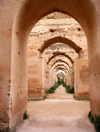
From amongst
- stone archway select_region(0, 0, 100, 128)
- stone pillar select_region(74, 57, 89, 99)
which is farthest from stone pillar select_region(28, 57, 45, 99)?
stone archway select_region(0, 0, 100, 128)

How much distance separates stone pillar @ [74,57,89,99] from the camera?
9227mm

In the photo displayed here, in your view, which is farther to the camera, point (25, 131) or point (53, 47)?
point (53, 47)

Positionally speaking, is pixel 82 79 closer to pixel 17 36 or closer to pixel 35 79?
pixel 35 79

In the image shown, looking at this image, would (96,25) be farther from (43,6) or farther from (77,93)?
(77,93)

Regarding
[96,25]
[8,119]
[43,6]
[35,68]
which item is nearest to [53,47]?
[35,68]

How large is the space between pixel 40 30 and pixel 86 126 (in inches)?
301

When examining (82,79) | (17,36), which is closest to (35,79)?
(82,79)

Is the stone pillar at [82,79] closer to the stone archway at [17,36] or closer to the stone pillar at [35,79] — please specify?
the stone pillar at [35,79]

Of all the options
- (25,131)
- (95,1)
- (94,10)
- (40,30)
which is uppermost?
(40,30)

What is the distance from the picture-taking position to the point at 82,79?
9.34m

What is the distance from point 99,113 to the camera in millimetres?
3543

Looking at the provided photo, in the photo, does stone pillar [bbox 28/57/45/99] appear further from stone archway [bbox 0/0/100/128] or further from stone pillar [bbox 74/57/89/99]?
stone archway [bbox 0/0/100/128]

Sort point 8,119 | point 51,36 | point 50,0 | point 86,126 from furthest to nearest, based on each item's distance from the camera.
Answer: point 51,36
point 50,0
point 86,126
point 8,119

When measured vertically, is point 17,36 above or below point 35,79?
above
